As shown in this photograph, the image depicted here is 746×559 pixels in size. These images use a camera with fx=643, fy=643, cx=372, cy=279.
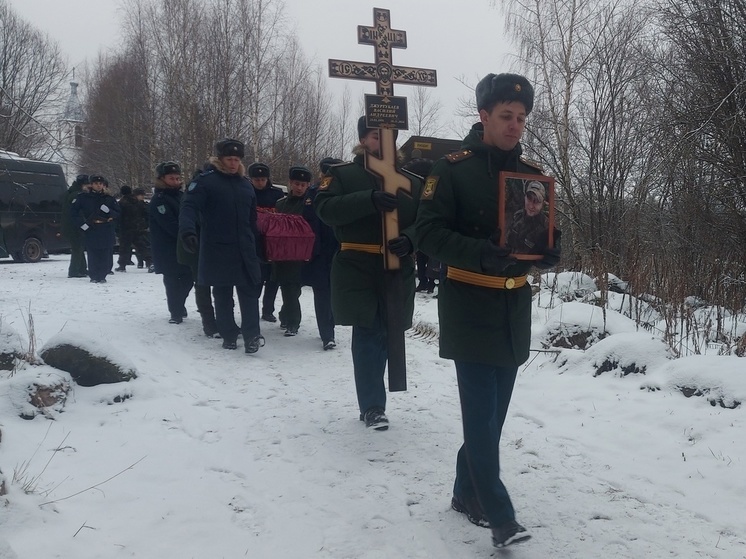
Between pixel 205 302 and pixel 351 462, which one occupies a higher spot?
pixel 205 302

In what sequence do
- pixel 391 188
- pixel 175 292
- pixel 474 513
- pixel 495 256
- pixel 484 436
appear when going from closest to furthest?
pixel 495 256 → pixel 484 436 → pixel 474 513 → pixel 391 188 → pixel 175 292

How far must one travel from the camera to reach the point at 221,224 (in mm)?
6125

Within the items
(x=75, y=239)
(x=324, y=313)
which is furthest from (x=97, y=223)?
(x=324, y=313)

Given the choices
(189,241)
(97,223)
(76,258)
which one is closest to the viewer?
(189,241)

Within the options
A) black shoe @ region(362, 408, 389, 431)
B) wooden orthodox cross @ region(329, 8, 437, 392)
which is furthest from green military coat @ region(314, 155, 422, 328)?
black shoe @ region(362, 408, 389, 431)

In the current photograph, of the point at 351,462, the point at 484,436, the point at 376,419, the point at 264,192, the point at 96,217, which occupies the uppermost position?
the point at 264,192

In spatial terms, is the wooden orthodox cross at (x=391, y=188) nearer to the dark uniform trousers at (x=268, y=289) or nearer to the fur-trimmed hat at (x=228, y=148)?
Result: the fur-trimmed hat at (x=228, y=148)

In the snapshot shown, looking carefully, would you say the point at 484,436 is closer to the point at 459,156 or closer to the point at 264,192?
the point at 459,156

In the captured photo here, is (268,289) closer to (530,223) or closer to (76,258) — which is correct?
(530,223)

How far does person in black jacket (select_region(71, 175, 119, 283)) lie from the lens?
10914mm

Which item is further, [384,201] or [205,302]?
[205,302]

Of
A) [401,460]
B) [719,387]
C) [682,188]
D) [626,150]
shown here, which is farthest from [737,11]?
[401,460]

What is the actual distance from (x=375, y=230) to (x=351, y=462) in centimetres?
142

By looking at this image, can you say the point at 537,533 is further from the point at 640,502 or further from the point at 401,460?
the point at 401,460
